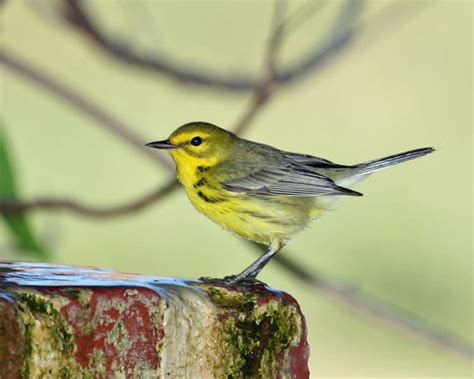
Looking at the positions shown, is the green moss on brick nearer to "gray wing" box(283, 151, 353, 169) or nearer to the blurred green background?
"gray wing" box(283, 151, 353, 169)

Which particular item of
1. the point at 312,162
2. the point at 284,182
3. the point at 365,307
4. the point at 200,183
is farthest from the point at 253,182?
the point at 365,307

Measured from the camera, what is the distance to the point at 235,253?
29.3 feet

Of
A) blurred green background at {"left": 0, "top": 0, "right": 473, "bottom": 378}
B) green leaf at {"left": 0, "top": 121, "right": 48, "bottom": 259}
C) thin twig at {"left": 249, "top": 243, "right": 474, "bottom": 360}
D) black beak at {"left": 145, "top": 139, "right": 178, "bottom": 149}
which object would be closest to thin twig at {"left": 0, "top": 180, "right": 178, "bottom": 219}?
green leaf at {"left": 0, "top": 121, "right": 48, "bottom": 259}

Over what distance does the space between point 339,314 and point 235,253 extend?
0.88 m

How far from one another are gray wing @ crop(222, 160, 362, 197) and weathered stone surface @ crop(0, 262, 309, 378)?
5.97ft

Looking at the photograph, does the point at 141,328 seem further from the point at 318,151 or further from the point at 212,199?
the point at 318,151

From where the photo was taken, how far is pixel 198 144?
15.5 feet

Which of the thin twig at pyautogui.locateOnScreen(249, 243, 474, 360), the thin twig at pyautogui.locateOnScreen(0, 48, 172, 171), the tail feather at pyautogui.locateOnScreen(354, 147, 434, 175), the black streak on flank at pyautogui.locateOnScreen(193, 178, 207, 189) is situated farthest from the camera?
the thin twig at pyautogui.locateOnScreen(249, 243, 474, 360)

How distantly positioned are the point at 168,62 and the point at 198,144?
0.90m

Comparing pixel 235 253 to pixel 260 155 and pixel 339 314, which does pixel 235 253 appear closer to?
pixel 339 314

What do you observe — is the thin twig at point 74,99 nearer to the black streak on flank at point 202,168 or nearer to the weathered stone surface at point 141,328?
the black streak on flank at point 202,168

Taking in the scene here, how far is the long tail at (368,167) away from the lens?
4895 mm

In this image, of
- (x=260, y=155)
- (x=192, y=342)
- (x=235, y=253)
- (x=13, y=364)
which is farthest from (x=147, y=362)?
(x=235, y=253)

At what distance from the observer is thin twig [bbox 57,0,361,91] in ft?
16.3
